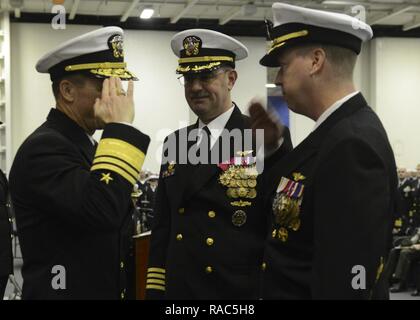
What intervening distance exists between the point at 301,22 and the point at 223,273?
1.11 m

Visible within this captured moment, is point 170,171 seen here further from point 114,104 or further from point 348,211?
point 348,211

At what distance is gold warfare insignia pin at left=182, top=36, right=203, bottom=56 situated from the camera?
2957mm

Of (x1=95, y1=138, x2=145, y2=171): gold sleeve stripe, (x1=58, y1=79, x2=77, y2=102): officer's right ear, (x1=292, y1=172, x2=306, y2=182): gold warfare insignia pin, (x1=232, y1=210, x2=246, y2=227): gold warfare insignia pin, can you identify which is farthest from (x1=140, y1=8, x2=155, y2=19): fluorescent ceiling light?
(x1=292, y1=172, x2=306, y2=182): gold warfare insignia pin

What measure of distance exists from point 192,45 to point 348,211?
1.60 m

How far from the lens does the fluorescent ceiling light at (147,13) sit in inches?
559

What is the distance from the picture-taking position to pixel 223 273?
2.57m

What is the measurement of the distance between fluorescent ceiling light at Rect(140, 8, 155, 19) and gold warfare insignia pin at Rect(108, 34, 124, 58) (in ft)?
40.3

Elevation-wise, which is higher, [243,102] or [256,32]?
[256,32]

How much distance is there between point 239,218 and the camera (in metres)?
2.59

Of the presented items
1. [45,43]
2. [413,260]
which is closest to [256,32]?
[45,43]

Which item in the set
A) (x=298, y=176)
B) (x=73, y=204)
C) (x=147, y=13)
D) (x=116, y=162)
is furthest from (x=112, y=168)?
(x=147, y=13)

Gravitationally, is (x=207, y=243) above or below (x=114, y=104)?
below
